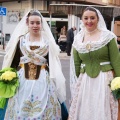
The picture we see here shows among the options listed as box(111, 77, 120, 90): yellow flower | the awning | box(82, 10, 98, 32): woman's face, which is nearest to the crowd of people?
box(82, 10, 98, 32): woman's face

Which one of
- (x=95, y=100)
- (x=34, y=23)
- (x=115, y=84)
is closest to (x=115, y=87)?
(x=115, y=84)

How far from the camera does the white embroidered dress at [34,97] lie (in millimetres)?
3984

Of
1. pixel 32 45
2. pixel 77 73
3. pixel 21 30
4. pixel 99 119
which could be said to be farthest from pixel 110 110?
pixel 21 30

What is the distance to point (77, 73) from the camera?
388cm

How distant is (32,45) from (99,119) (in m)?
1.23

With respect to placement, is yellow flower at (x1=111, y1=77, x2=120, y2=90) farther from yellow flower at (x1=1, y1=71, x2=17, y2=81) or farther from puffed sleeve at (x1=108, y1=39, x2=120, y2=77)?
yellow flower at (x1=1, y1=71, x2=17, y2=81)

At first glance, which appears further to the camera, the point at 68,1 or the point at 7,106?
the point at 68,1

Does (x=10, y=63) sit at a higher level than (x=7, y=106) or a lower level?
higher

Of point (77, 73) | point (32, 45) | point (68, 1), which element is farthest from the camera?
point (68, 1)

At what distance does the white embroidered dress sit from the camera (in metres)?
3.98

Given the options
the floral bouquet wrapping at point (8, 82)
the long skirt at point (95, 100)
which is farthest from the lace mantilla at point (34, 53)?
the long skirt at point (95, 100)

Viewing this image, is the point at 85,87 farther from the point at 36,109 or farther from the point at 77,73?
the point at 36,109

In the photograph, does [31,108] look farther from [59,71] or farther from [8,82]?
[59,71]

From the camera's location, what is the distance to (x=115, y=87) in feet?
11.4
